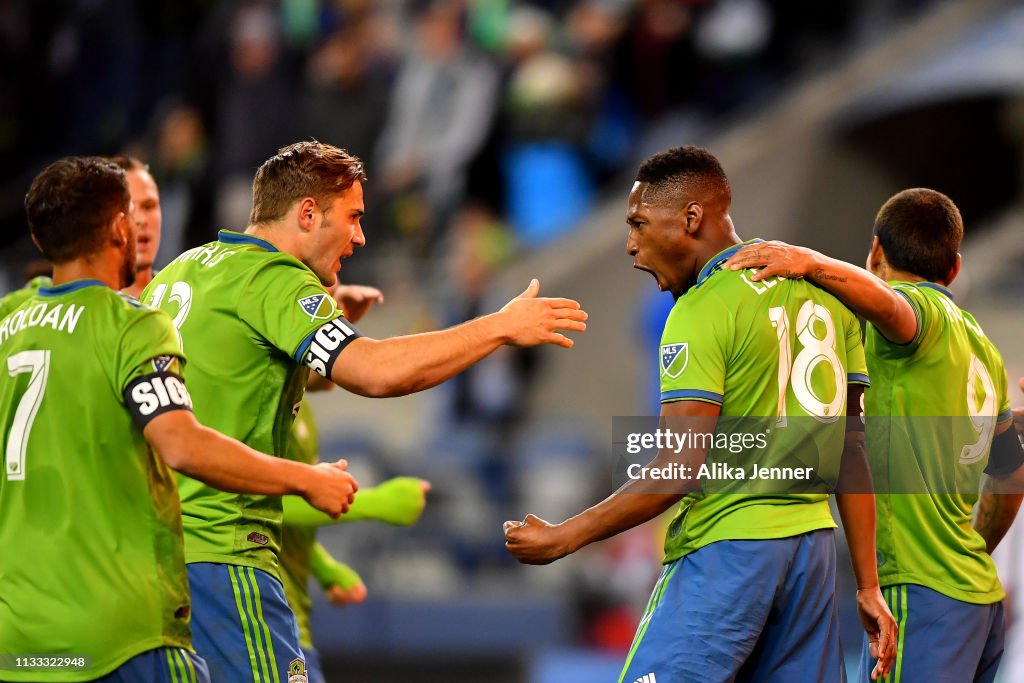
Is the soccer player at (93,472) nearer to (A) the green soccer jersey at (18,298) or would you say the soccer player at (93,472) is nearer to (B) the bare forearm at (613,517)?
(A) the green soccer jersey at (18,298)

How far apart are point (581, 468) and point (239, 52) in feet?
15.7

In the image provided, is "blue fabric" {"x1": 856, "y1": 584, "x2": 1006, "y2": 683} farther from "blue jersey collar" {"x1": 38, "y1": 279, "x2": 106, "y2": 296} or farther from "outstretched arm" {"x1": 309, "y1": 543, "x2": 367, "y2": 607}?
"blue jersey collar" {"x1": 38, "y1": 279, "x2": 106, "y2": 296}

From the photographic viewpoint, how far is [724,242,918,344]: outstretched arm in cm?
478

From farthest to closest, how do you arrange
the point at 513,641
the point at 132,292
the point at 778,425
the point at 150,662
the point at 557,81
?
1. the point at 557,81
2. the point at 513,641
3. the point at 132,292
4. the point at 778,425
5. the point at 150,662

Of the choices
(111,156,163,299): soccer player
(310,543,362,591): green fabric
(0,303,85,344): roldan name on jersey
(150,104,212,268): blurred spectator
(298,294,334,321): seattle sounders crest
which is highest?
(150,104,212,268): blurred spectator

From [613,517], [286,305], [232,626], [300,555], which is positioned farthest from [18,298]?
[613,517]

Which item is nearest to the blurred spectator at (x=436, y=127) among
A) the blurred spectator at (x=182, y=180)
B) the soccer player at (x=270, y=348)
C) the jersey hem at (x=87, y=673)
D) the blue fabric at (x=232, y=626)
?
the blurred spectator at (x=182, y=180)

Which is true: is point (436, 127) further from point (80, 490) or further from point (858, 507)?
point (80, 490)

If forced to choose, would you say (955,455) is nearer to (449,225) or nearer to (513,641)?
(513,641)

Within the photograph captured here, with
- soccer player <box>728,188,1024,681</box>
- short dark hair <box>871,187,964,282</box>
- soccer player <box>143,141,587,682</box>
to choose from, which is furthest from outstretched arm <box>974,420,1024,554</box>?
soccer player <box>143,141,587,682</box>

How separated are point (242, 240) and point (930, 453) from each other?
239 centimetres

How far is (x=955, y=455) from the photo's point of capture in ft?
17.0

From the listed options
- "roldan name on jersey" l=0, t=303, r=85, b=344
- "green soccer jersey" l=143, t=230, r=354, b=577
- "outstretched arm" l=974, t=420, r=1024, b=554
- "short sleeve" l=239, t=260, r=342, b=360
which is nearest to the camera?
"roldan name on jersey" l=0, t=303, r=85, b=344

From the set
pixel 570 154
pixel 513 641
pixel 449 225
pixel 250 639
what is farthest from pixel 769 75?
pixel 250 639
